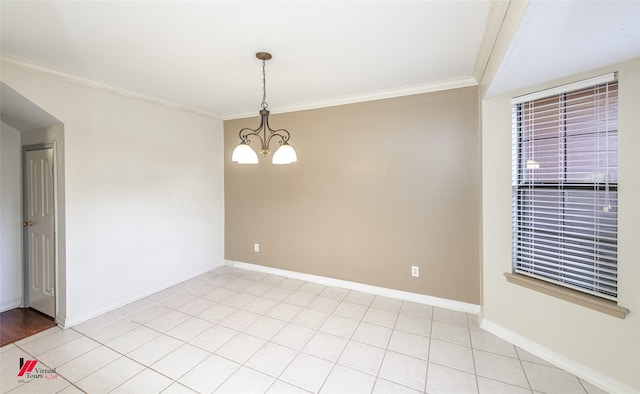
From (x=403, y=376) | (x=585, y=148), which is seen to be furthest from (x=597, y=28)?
(x=403, y=376)

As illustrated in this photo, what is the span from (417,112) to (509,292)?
2.02 meters

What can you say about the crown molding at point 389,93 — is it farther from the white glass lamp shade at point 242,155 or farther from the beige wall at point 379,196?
the white glass lamp shade at point 242,155

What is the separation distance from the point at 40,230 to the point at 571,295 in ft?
16.5

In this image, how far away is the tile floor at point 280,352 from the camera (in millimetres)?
1846

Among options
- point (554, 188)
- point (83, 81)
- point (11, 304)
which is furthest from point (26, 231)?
point (554, 188)

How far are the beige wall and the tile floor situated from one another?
52 cm

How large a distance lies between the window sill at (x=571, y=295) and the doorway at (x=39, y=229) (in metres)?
4.47

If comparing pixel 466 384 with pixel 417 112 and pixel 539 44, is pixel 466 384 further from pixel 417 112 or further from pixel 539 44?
pixel 417 112

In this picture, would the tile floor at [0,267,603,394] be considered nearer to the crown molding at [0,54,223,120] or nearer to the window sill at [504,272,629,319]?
the window sill at [504,272,629,319]

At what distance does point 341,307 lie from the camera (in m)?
2.98

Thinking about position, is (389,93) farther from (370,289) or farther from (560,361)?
(560,361)

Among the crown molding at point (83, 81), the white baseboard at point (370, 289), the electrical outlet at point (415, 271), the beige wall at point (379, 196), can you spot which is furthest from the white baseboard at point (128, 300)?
the electrical outlet at point (415, 271)

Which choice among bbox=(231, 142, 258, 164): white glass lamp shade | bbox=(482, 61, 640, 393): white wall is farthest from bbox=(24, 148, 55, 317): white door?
bbox=(482, 61, 640, 393): white wall

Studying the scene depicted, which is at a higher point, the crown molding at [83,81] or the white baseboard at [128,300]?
the crown molding at [83,81]
